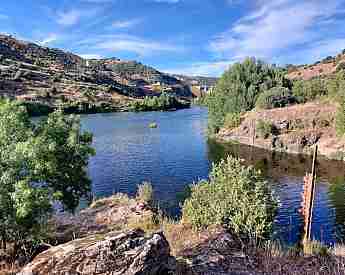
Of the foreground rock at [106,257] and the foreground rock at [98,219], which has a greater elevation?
the foreground rock at [106,257]

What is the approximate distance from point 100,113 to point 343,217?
117404 millimetres

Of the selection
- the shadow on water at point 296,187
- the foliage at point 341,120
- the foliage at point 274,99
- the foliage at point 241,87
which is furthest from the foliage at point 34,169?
the foliage at point 241,87

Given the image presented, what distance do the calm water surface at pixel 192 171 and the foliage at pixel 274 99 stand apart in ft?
41.6

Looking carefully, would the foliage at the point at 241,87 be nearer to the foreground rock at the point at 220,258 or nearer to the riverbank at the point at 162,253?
the riverbank at the point at 162,253

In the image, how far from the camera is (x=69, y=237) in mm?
18594

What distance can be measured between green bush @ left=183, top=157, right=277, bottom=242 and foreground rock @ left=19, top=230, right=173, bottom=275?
6.10 metres

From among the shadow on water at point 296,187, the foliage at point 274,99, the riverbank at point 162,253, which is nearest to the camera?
the riverbank at point 162,253

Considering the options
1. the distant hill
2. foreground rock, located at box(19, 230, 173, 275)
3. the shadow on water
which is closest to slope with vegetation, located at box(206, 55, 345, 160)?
the shadow on water

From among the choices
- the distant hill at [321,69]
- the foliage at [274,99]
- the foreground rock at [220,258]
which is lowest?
the foreground rock at [220,258]

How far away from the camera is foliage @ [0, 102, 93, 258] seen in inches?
542

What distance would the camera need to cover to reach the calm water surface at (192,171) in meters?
31.3

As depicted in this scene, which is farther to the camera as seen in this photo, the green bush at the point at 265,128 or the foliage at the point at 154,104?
the foliage at the point at 154,104

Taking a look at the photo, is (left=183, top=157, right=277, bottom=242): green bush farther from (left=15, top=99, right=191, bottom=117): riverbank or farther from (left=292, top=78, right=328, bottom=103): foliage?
(left=15, top=99, right=191, bottom=117): riverbank

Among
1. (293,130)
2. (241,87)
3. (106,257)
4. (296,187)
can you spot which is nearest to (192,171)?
(296,187)
